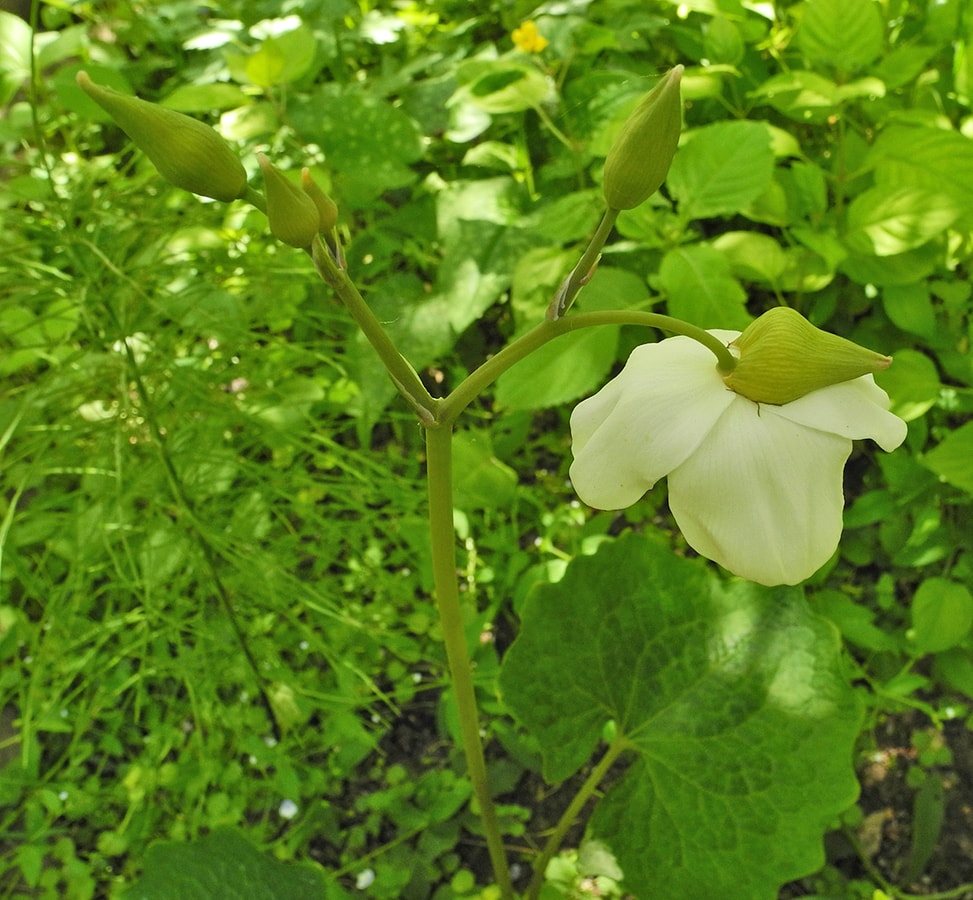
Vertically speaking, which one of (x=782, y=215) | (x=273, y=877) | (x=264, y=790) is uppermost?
(x=782, y=215)

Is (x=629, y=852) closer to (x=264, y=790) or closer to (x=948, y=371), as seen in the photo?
(x=264, y=790)

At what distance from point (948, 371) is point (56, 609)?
1137 millimetres

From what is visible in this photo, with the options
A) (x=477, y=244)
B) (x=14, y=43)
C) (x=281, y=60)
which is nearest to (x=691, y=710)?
(x=477, y=244)

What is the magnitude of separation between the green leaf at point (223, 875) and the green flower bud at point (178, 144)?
66 centimetres

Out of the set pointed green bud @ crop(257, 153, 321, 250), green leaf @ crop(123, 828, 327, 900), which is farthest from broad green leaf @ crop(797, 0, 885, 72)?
green leaf @ crop(123, 828, 327, 900)

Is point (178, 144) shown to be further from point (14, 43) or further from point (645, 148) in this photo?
point (14, 43)

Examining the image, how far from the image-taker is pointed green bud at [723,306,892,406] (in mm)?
382

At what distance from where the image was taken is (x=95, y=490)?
0.98 meters

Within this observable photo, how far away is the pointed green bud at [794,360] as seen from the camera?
38cm

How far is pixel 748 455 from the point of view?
0.40m

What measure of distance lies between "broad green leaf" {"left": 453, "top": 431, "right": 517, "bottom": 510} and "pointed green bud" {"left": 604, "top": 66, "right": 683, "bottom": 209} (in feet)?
1.88

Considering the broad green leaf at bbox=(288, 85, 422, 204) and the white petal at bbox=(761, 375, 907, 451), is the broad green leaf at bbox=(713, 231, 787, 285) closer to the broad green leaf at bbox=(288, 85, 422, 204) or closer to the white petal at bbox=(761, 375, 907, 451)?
the broad green leaf at bbox=(288, 85, 422, 204)

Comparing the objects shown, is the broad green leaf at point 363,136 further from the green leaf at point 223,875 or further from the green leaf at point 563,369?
the green leaf at point 223,875

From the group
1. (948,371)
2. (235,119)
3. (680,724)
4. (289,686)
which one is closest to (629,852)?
(680,724)
